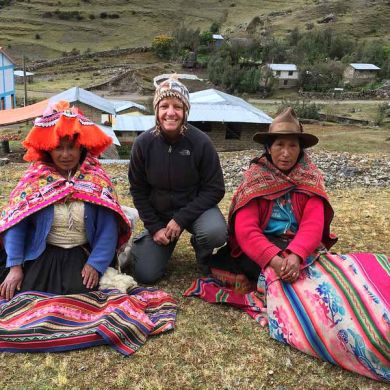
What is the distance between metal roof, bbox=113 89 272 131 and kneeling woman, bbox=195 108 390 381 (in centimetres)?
1719

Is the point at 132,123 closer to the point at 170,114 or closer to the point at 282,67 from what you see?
the point at 170,114

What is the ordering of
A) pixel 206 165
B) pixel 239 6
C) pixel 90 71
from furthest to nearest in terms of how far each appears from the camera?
pixel 239 6 < pixel 90 71 < pixel 206 165

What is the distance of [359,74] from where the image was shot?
4375 centimetres

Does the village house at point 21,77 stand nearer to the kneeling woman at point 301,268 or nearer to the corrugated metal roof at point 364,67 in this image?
the corrugated metal roof at point 364,67

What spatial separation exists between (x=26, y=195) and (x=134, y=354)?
4.34 feet

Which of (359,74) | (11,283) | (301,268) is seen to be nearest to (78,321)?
(11,283)

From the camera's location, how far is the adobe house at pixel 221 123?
20.5m

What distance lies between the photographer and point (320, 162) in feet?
→ 33.2

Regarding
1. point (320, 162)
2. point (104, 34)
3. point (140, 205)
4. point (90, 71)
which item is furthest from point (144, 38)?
point (140, 205)

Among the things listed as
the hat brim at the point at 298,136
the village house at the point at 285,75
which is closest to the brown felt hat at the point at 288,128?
the hat brim at the point at 298,136

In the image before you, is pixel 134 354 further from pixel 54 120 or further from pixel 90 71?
pixel 90 71

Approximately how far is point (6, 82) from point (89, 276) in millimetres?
32914

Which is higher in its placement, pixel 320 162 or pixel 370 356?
pixel 370 356

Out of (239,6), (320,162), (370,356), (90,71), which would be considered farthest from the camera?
(239,6)
